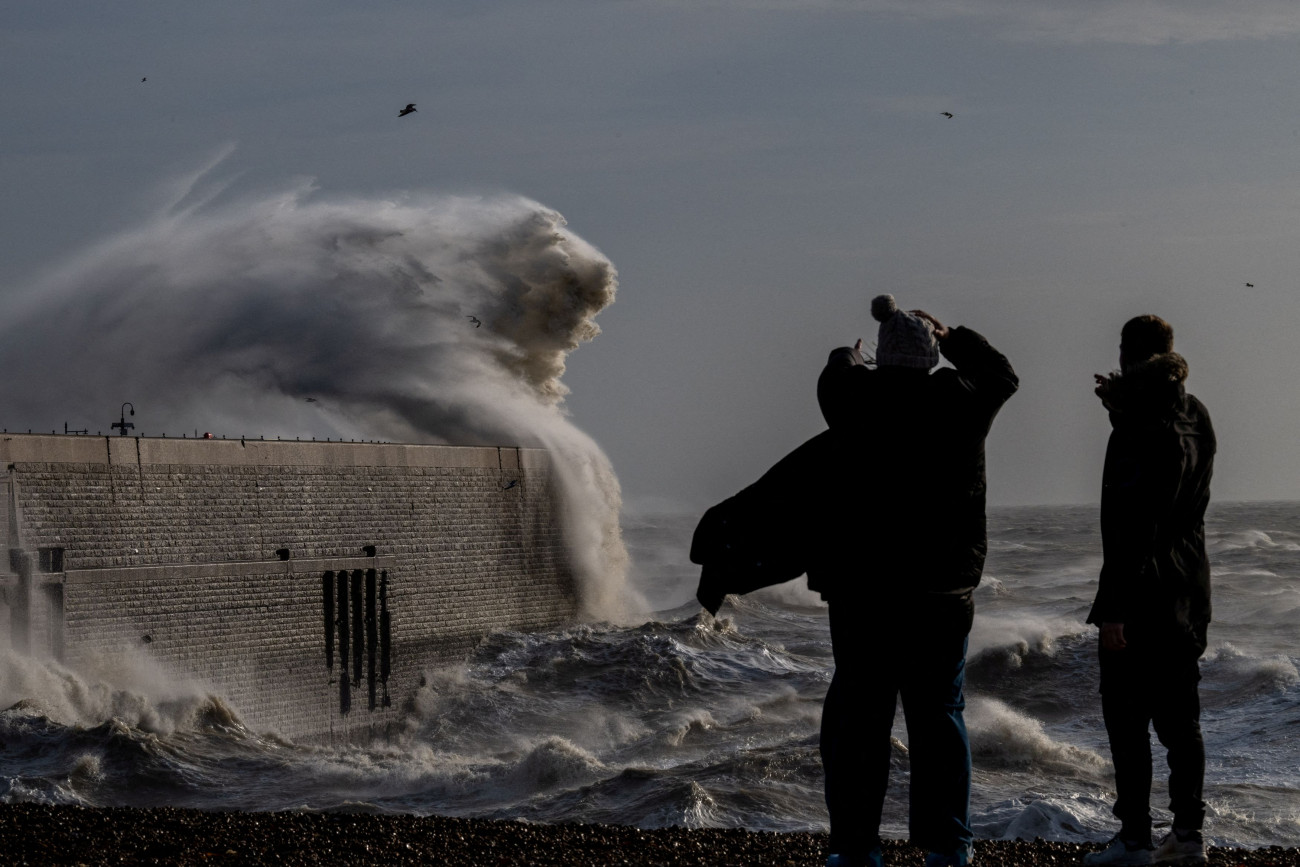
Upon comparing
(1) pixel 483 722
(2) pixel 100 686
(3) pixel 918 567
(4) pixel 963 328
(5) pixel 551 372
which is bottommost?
(1) pixel 483 722

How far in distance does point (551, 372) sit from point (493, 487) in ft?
29.2

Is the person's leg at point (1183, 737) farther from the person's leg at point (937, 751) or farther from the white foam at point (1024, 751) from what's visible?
the white foam at point (1024, 751)

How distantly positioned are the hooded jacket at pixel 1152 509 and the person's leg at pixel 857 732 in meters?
0.95

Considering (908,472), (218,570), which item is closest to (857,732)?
A: (908,472)

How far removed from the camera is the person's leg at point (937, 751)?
476 cm

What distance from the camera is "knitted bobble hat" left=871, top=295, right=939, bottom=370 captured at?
15.8ft

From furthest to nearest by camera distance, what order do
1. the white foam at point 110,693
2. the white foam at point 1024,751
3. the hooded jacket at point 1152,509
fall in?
the white foam at point 110,693
the white foam at point 1024,751
the hooded jacket at point 1152,509

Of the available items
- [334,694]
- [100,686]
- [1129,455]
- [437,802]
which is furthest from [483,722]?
[1129,455]

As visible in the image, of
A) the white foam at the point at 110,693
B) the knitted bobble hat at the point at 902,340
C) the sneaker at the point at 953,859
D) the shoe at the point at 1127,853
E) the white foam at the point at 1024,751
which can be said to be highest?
the knitted bobble hat at the point at 902,340

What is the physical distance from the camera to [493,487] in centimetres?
3238

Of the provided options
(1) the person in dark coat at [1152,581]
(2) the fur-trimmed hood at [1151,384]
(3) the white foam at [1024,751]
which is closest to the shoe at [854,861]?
(1) the person in dark coat at [1152,581]

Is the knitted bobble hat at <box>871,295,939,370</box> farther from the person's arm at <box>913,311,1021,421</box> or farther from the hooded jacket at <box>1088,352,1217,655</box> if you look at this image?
the hooded jacket at <box>1088,352,1217,655</box>

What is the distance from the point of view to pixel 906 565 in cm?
470

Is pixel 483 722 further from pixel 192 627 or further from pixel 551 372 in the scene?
pixel 551 372
